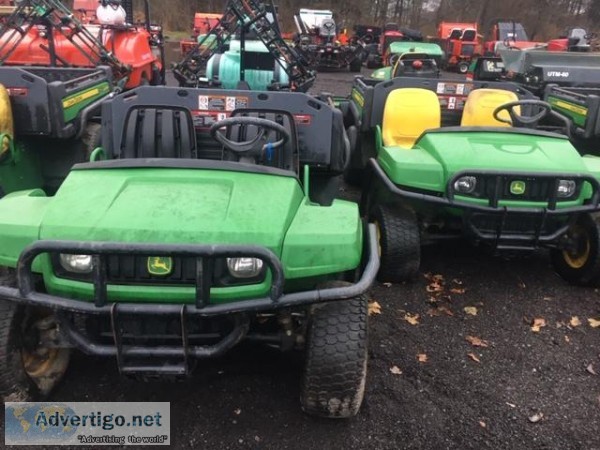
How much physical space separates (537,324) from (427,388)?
1151mm

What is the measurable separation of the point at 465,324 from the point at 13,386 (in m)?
2.61

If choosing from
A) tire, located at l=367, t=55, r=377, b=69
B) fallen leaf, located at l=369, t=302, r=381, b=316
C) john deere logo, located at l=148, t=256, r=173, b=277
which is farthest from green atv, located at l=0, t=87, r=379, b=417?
tire, located at l=367, t=55, r=377, b=69

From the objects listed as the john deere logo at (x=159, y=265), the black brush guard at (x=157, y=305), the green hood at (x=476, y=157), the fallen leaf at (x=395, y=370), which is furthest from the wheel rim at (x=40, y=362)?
the green hood at (x=476, y=157)

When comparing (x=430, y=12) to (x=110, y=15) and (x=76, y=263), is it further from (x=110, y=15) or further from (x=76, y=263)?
(x=76, y=263)

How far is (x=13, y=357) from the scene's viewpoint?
239 cm

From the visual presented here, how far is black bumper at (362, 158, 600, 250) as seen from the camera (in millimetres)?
3637

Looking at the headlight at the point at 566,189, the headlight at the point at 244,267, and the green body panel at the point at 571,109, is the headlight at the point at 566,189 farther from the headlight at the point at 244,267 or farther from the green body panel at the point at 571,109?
the headlight at the point at 244,267

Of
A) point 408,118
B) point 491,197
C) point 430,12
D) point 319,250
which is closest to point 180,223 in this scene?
point 319,250

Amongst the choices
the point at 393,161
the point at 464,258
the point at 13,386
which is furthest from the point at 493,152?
the point at 13,386

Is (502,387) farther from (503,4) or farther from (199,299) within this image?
(503,4)

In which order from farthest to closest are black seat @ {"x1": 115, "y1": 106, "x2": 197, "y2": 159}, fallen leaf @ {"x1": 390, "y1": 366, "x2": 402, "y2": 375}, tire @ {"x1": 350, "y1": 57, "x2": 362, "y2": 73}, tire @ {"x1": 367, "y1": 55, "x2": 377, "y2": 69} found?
tire @ {"x1": 367, "y1": 55, "x2": 377, "y2": 69} < tire @ {"x1": 350, "y1": 57, "x2": 362, "y2": 73} < black seat @ {"x1": 115, "y1": 106, "x2": 197, "y2": 159} < fallen leaf @ {"x1": 390, "y1": 366, "x2": 402, "y2": 375}

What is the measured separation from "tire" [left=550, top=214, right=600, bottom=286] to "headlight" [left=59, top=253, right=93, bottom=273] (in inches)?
132

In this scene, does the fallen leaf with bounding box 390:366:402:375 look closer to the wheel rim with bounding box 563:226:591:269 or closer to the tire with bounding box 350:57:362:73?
the wheel rim with bounding box 563:226:591:269

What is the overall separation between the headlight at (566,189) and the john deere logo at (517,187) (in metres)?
0.28
